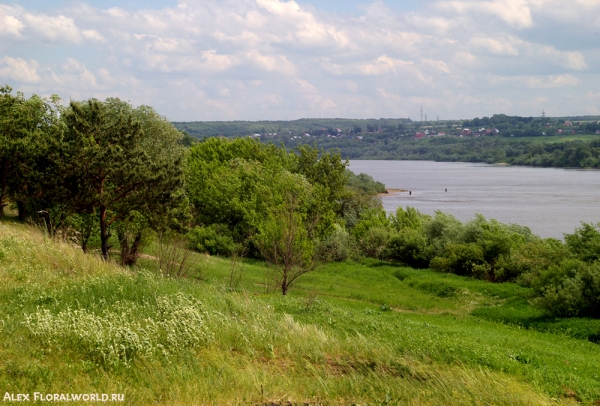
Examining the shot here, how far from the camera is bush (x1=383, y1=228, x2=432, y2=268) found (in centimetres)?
4184

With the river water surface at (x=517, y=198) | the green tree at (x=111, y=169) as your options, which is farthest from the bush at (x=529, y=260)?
the river water surface at (x=517, y=198)

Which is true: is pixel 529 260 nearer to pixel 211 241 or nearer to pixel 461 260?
pixel 461 260

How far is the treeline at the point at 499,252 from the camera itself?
75.5 ft

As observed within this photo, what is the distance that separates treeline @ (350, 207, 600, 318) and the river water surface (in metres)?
16.6

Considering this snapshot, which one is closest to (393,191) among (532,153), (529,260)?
(532,153)

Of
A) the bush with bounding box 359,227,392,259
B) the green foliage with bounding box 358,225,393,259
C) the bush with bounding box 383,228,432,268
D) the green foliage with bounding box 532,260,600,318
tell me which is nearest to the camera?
the green foliage with bounding box 532,260,600,318

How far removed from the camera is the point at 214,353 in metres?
8.71

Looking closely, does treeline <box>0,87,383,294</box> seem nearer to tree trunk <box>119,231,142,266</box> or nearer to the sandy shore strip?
tree trunk <box>119,231,142,266</box>

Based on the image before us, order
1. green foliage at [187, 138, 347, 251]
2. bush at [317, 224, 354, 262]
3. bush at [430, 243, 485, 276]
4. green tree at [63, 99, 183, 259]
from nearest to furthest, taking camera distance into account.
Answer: green tree at [63, 99, 183, 259], bush at [430, 243, 485, 276], bush at [317, 224, 354, 262], green foliage at [187, 138, 347, 251]

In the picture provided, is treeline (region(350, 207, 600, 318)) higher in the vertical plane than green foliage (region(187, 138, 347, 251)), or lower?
lower

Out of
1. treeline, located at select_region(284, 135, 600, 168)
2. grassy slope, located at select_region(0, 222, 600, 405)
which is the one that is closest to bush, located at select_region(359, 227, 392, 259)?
grassy slope, located at select_region(0, 222, 600, 405)

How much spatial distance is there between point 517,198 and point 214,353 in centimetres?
8396

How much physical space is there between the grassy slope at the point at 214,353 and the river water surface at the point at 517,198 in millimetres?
45715

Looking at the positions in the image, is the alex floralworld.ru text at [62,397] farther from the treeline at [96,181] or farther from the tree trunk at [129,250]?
the tree trunk at [129,250]
